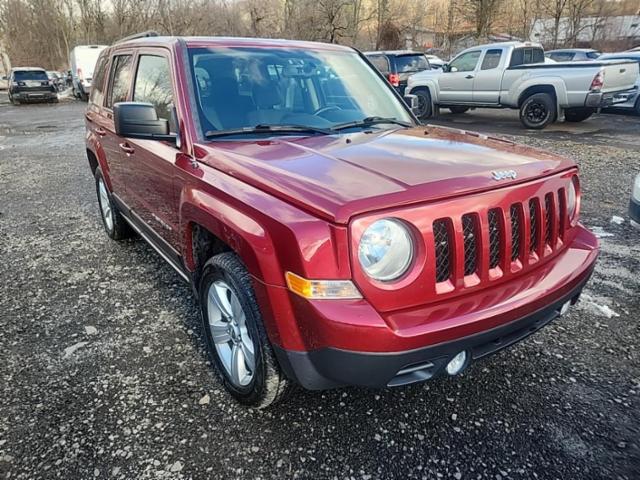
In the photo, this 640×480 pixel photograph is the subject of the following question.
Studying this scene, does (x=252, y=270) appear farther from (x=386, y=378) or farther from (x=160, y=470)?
(x=160, y=470)

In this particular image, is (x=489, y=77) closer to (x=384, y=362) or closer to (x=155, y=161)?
(x=155, y=161)

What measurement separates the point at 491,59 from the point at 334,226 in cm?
1251

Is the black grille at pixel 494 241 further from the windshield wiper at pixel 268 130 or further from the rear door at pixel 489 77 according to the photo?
the rear door at pixel 489 77

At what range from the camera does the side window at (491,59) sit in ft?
40.3

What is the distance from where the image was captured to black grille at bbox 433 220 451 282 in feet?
6.16

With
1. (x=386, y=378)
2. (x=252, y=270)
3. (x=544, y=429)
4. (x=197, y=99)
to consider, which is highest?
(x=197, y=99)

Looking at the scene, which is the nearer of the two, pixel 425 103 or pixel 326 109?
pixel 326 109

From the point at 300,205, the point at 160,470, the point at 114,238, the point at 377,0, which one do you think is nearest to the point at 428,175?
the point at 300,205

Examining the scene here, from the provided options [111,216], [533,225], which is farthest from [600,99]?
[111,216]

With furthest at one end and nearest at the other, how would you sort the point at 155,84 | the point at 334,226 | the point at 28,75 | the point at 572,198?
the point at 28,75, the point at 155,84, the point at 572,198, the point at 334,226

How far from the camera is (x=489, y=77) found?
12281 millimetres

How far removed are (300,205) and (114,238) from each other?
3632 mm

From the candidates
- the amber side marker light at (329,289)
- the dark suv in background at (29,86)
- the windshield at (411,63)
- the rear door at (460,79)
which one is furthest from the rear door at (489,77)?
the dark suv in background at (29,86)

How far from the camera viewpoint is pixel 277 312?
191cm
